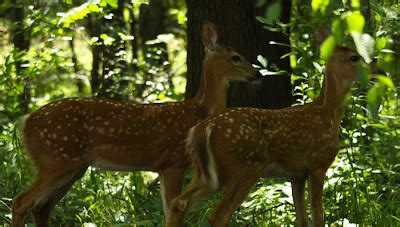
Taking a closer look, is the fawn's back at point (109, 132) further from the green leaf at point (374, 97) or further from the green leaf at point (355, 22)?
the green leaf at point (355, 22)

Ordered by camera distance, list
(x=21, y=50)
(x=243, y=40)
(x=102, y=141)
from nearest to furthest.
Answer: (x=102, y=141) → (x=243, y=40) → (x=21, y=50)

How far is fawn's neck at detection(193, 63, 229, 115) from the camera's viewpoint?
21.1 ft

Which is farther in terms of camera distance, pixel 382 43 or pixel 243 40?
pixel 243 40

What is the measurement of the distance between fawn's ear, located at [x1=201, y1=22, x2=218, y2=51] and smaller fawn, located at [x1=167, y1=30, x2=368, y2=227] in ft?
3.78

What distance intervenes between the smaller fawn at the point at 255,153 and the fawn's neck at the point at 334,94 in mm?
62

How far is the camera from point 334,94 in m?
5.95

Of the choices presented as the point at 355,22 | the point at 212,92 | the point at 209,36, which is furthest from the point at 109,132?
the point at 355,22

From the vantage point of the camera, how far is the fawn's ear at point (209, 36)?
257 inches

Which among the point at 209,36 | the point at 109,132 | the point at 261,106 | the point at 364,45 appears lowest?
A: the point at 261,106

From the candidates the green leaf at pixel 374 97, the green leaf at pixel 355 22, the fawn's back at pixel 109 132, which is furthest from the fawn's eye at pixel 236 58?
the green leaf at pixel 355 22

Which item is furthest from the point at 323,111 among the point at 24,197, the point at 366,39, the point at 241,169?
the point at 366,39

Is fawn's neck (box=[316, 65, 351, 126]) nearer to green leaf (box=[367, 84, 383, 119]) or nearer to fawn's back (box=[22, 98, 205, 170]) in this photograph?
fawn's back (box=[22, 98, 205, 170])

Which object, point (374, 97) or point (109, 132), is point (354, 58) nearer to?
point (109, 132)

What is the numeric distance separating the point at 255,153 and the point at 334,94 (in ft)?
3.47
